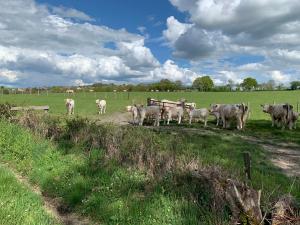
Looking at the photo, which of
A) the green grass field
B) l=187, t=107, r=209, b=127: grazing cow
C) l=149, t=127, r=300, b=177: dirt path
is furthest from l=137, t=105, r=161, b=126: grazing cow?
the green grass field

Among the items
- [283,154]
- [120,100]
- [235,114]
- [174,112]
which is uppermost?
[235,114]

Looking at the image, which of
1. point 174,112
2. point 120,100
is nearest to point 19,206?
point 174,112

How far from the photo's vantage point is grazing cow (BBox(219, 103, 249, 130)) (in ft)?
85.7

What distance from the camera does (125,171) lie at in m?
10.7

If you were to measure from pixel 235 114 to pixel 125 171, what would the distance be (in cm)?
1708

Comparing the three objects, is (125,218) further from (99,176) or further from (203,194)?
(99,176)

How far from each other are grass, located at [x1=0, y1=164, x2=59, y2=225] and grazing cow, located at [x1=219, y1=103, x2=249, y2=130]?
60.0 ft

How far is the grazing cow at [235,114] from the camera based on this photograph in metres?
26.1

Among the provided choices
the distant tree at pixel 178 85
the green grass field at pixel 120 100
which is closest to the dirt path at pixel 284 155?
the green grass field at pixel 120 100

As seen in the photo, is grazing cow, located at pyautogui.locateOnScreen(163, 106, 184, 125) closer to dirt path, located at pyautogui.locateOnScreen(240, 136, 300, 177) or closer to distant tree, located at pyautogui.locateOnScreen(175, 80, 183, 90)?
dirt path, located at pyautogui.locateOnScreen(240, 136, 300, 177)

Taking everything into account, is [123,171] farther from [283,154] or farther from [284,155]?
[283,154]

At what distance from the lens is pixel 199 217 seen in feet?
25.3

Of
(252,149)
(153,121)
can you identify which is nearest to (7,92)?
(153,121)

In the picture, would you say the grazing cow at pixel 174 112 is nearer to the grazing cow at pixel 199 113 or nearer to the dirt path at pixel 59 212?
the grazing cow at pixel 199 113
